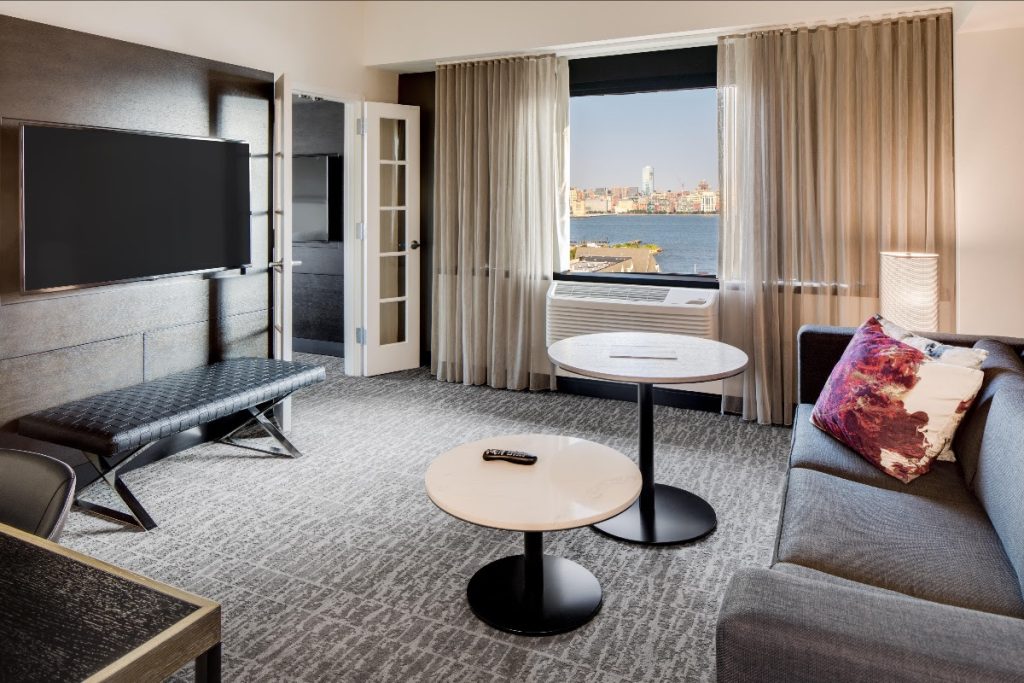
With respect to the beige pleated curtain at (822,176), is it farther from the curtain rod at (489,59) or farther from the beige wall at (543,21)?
the curtain rod at (489,59)

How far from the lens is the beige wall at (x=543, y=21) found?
395 cm

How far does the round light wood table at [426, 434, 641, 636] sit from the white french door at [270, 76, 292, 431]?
6.64 ft

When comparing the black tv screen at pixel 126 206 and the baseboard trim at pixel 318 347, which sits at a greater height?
the black tv screen at pixel 126 206

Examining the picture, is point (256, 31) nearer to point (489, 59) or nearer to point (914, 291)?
point (489, 59)

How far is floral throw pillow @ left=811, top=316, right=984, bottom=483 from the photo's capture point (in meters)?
2.19

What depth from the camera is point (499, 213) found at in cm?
500

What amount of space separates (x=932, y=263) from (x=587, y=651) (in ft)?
8.85

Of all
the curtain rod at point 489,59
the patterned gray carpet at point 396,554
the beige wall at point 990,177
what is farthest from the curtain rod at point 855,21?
the patterned gray carpet at point 396,554

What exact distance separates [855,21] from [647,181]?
1.77m

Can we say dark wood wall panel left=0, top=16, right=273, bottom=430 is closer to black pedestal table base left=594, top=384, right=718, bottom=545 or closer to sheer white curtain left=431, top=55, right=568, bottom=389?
sheer white curtain left=431, top=55, right=568, bottom=389

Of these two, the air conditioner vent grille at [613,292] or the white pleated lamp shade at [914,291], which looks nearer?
the white pleated lamp shade at [914,291]

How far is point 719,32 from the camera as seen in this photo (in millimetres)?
4188

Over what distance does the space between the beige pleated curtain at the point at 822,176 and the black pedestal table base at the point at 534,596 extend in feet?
7.66

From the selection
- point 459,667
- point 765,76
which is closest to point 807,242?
point 765,76
